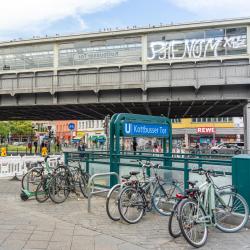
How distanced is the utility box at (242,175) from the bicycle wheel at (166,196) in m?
1.34

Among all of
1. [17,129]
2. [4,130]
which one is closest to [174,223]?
[4,130]

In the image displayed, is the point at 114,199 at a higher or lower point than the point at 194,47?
lower

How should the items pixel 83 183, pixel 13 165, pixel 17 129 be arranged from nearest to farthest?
pixel 83 183 → pixel 13 165 → pixel 17 129

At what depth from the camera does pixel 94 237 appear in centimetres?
596

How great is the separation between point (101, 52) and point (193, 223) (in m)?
26.6

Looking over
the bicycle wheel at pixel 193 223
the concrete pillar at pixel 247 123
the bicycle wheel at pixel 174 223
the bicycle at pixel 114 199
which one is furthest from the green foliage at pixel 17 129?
the bicycle wheel at pixel 193 223

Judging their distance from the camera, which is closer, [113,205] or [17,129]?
[113,205]

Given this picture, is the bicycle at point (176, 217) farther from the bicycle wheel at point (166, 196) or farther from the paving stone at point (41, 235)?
the paving stone at point (41, 235)

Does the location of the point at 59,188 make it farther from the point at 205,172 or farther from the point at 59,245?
the point at 205,172

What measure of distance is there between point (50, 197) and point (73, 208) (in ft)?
2.96

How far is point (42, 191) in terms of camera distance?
9148 millimetres

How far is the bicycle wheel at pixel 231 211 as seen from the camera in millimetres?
6420

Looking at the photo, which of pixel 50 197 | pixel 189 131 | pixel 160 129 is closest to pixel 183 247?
pixel 50 197

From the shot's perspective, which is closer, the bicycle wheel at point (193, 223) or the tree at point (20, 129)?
the bicycle wheel at point (193, 223)
